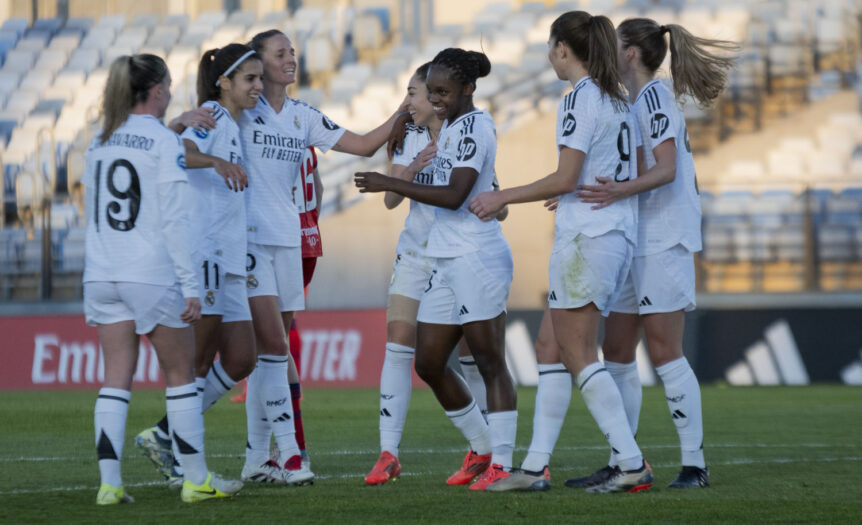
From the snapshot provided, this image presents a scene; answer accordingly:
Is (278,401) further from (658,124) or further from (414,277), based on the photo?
(658,124)

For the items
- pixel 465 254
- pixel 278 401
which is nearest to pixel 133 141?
pixel 465 254

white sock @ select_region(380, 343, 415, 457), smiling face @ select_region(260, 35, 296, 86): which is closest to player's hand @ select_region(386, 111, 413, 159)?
smiling face @ select_region(260, 35, 296, 86)

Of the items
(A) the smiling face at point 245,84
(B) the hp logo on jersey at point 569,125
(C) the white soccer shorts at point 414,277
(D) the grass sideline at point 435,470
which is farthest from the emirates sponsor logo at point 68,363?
(B) the hp logo on jersey at point 569,125

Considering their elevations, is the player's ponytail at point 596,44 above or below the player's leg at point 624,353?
above

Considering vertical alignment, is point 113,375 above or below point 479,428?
above

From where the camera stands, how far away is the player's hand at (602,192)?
5121 millimetres

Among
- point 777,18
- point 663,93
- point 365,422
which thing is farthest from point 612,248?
point 777,18

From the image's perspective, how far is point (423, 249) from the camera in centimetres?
605

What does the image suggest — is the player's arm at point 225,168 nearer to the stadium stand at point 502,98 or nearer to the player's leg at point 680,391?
the player's leg at point 680,391

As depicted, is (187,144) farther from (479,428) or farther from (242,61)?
(479,428)

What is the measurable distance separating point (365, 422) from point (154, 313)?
15.1 ft

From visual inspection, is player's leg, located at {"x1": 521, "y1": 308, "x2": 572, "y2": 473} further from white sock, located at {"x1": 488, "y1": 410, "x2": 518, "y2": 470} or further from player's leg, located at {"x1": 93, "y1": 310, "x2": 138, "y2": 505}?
player's leg, located at {"x1": 93, "y1": 310, "x2": 138, "y2": 505}

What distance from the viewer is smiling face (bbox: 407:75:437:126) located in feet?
20.1

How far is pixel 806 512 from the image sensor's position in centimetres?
470
